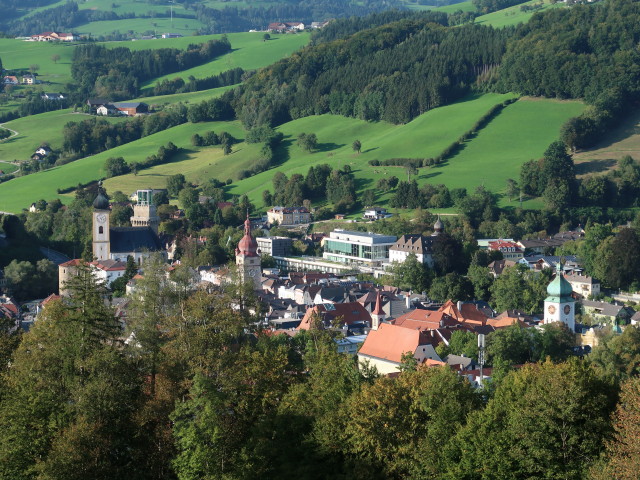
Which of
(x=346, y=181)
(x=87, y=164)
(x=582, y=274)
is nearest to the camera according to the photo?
(x=582, y=274)

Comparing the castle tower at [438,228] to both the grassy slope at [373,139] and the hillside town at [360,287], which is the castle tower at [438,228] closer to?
the hillside town at [360,287]

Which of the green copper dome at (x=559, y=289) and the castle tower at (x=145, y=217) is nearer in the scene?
the green copper dome at (x=559, y=289)

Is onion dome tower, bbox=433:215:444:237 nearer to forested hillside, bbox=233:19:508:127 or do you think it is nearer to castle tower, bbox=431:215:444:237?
castle tower, bbox=431:215:444:237

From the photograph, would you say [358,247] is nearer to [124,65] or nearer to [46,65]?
[124,65]

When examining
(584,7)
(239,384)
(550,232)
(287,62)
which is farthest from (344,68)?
(239,384)

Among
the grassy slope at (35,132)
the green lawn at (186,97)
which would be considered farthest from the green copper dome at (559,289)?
the green lawn at (186,97)

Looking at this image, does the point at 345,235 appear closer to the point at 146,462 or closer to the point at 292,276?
the point at 292,276

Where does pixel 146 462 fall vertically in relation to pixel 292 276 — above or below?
above

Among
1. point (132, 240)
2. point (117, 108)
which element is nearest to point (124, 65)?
point (117, 108)
